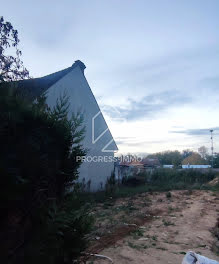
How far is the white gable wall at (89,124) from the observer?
37.4 ft

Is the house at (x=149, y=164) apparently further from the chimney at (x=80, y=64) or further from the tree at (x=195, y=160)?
the tree at (x=195, y=160)

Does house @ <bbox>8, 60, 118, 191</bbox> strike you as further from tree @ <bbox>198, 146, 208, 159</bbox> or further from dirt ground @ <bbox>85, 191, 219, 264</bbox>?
tree @ <bbox>198, 146, 208, 159</bbox>

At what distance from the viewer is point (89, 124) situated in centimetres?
1289

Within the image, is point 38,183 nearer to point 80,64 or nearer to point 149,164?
point 80,64

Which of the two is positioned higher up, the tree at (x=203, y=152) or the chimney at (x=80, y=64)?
the chimney at (x=80, y=64)

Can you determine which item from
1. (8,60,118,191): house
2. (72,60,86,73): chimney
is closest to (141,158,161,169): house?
(8,60,118,191): house

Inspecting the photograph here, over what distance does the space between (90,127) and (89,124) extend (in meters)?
0.22

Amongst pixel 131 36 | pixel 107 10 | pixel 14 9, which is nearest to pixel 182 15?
pixel 131 36

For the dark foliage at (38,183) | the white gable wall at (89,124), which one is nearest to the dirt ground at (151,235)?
the dark foliage at (38,183)

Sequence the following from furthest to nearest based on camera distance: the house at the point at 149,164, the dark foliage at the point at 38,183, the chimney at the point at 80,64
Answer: the house at the point at 149,164 → the chimney at the point at 80,64 → the dark foliage at the point at 38,183

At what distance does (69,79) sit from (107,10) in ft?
17.9

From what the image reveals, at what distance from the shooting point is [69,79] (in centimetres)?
1141

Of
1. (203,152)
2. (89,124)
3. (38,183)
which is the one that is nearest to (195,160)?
(203,152)

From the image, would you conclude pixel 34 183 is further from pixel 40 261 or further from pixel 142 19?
pixel 142 19
